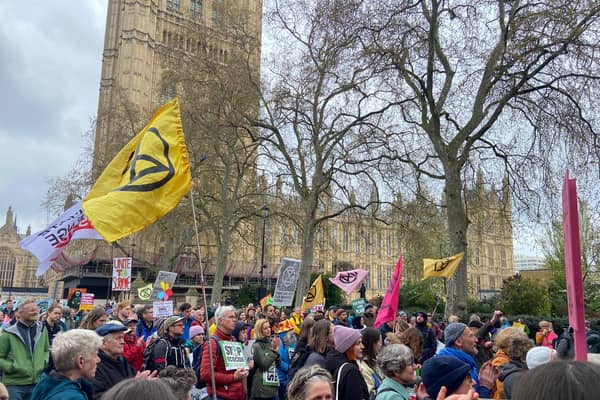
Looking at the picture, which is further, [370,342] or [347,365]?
[370,342]

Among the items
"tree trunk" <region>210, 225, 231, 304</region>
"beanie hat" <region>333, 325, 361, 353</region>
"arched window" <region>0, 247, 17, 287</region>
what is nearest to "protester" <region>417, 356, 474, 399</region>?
"beanie hat" <region>333, 325, 361, 353</region>

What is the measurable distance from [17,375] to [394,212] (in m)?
16.7

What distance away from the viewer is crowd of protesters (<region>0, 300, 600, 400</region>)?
5.59 ft

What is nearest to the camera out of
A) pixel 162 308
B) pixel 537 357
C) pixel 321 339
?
pixel 537 357

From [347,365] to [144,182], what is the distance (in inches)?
106

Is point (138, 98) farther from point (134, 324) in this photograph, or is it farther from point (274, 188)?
point (134, 324)

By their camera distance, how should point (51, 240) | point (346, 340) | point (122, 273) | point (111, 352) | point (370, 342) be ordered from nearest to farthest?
point (346, 340), point (111, 352), point (370, 342), point (51, 240), point (122, 273)

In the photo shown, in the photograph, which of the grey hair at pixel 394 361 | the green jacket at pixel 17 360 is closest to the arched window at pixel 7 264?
the green jacket at pixel 17 360

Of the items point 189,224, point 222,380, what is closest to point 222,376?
point 222,380

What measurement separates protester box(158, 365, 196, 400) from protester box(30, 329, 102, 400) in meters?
0.49

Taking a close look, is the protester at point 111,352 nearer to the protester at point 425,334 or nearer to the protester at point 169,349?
the protester at point 169,349

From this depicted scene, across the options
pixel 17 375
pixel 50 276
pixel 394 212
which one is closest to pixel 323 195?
pixel 394 212

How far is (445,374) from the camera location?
2.95 meters

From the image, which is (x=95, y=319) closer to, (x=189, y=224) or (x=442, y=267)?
(x=442, y=267)
